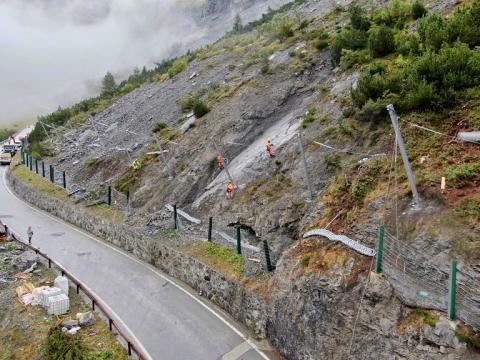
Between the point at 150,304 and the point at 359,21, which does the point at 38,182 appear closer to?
the point at 150,304

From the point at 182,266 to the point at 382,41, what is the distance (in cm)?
1366

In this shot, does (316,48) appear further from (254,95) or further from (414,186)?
(414,186)

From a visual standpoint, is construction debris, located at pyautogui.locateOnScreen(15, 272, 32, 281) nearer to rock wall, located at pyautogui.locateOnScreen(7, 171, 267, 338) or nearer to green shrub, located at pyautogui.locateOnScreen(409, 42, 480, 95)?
rock wall, located at pyautogui.locateOnScreen(7, 171, 267, 338)

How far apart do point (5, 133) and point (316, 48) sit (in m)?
126

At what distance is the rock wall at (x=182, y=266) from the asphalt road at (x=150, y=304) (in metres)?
0.45

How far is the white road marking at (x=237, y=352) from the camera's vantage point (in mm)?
15625

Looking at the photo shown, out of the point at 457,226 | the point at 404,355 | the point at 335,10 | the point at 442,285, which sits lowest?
the point at 404,355

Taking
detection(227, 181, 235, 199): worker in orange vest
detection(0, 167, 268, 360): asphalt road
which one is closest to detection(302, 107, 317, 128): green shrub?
detection(227, 181, 235, 199): worker in orange vest

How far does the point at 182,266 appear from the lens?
21.7m

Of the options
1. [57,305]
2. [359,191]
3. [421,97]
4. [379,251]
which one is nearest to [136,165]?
[57,305]

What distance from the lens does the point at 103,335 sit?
661 inches

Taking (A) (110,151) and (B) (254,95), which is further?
(A) (110,151)

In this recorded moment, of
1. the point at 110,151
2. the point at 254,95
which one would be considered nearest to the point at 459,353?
the point at 254,95

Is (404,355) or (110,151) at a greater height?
(110,151)
